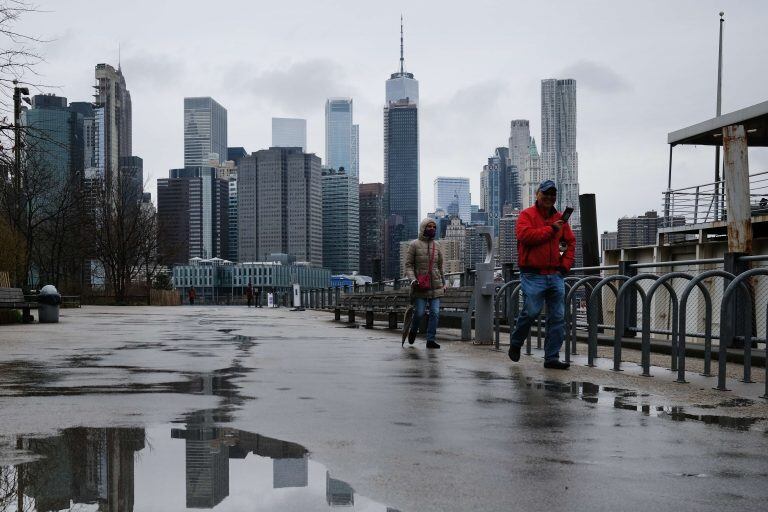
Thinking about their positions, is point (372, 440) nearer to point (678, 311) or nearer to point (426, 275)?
point (678, 311)

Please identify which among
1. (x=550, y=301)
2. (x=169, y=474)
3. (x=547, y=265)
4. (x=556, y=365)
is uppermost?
(x=547, y=265)

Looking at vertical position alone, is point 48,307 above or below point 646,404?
above

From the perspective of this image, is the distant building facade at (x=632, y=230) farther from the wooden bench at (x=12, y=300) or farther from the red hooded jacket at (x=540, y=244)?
the red hooded jacket at (x=540, y=244)

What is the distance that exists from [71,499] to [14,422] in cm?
222

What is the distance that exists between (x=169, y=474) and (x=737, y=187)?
1913 centimetres

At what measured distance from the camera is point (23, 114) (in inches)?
1099

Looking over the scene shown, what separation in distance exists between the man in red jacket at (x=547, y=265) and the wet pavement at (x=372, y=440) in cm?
61

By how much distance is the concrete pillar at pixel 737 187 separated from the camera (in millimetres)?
20812

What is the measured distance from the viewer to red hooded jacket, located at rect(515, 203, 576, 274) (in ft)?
33.9

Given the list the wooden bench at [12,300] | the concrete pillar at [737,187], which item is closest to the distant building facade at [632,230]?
the concrete pillar at [737,187]

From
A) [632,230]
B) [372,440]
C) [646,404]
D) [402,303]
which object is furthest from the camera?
[632,230]

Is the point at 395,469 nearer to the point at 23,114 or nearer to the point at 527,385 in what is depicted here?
the point at 527,385

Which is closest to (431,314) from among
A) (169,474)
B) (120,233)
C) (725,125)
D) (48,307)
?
(169,474)

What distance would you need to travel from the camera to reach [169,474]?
441cm
